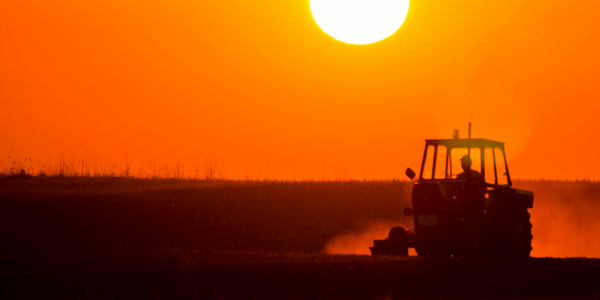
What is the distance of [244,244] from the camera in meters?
19.5

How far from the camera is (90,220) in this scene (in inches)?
849

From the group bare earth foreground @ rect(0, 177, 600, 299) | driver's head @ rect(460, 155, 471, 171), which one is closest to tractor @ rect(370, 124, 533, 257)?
driver's head @ rect(460, 155, 471, 171)

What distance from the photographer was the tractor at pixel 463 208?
12633 mm

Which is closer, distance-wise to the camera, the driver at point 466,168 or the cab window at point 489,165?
the driver at point 466,168

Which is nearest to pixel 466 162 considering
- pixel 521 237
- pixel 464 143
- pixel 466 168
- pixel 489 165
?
pixel 466 168

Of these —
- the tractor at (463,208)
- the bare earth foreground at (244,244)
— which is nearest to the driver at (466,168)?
the tractor at (463,208)

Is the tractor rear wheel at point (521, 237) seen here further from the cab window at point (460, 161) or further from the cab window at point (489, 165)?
the cab window at point (460, 161)

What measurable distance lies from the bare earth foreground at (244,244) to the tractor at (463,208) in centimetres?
106

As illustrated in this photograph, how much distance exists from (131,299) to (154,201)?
51.9ft

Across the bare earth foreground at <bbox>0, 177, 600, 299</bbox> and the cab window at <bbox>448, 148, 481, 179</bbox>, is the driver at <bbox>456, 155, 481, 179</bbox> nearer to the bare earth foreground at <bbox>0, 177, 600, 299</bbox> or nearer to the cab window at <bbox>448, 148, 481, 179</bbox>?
the cab window at <bbox>448, 148, 481, 179</bbox>

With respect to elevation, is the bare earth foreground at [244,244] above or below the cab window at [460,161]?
below

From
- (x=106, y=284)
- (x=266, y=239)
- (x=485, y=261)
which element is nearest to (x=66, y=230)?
(x=266, y=239)

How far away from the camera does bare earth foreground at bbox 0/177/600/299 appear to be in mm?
9508

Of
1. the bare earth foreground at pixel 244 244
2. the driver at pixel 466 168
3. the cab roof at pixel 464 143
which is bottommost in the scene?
the bare earth foreground at pixel 244 244
